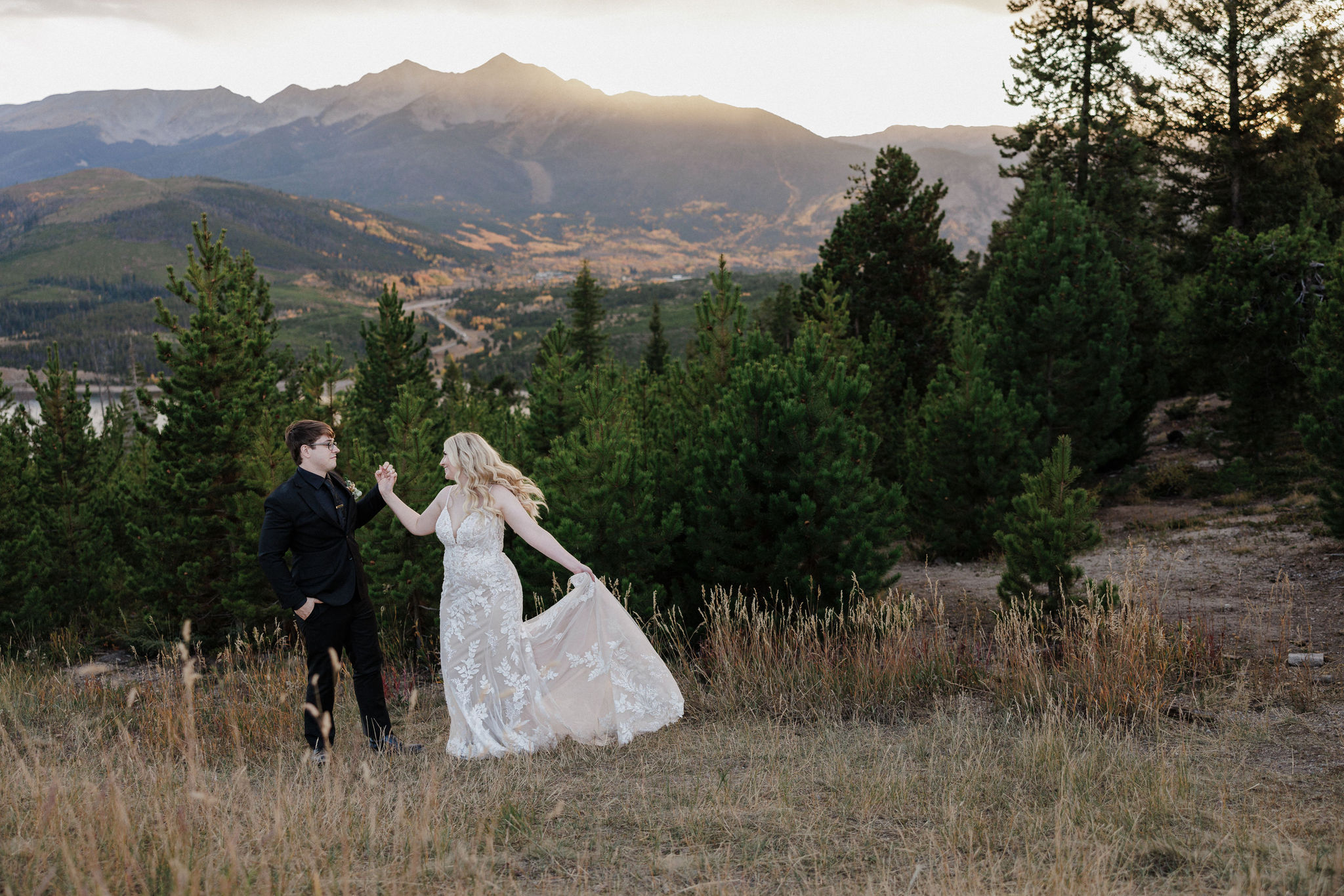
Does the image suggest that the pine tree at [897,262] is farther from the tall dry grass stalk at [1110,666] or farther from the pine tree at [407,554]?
the tall dry grass stalk at [1110,666]

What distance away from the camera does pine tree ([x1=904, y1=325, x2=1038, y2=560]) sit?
45.4 feet

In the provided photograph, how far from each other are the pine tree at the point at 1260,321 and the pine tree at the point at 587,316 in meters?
42.9

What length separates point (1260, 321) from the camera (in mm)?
14828

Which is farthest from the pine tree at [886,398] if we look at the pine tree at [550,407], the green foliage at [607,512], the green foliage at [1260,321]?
the green foliage at [607,512]

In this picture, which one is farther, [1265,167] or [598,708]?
[1265,167]

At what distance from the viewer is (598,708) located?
596 centimetres

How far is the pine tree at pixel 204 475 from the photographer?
1550 centimetres

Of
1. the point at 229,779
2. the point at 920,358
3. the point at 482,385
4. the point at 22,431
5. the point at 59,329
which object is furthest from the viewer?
the point at 59,329

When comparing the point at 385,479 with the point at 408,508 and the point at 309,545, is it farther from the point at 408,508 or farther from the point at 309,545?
the point at 309,545

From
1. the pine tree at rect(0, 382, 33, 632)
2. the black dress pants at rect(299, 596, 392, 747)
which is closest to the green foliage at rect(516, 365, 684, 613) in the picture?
the black dress pants at rect(299, 596, 392, 747)

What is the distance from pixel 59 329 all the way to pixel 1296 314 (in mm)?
217716

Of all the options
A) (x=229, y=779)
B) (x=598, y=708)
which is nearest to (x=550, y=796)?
(x=598, y=708)

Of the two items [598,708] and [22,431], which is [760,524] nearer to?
[598,708]

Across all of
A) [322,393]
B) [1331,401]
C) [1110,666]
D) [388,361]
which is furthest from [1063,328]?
[388,361]
